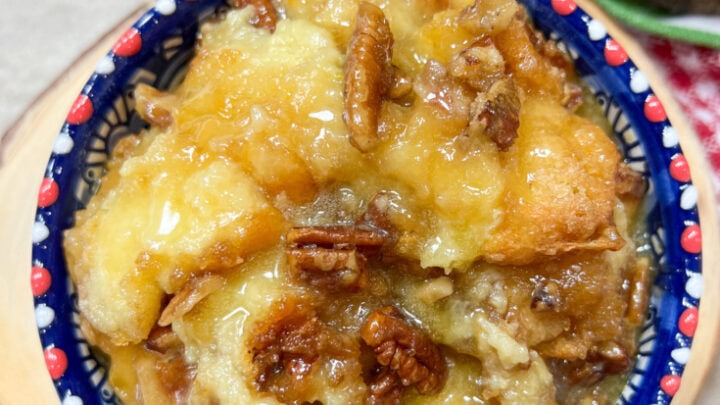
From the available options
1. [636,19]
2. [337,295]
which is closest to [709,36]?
[636,19]

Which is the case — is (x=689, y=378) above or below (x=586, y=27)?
below

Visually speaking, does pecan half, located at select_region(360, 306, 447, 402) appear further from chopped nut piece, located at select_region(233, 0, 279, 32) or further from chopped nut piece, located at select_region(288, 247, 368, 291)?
chopped nut piece, located at select_region(233, 0, 279, 32)

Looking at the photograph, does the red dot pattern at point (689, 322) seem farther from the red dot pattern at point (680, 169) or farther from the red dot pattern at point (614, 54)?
the red dot pattern at point (614, 54)

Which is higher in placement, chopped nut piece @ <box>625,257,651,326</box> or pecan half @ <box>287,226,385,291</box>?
pecan half @ <box>287,226,385,291</box>

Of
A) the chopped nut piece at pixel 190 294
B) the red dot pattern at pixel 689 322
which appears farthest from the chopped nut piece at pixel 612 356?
the chopped nut piece at pixel 190 294

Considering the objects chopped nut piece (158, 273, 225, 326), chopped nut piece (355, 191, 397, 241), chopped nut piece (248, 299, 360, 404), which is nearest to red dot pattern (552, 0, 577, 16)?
chopped nut piece (355, 191, 397, 241)

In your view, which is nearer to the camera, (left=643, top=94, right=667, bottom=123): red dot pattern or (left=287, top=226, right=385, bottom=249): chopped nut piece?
(left=287, top=226, right=385, bottom=249): chopped nut piece

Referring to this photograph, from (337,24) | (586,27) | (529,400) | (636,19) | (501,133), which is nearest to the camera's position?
(501,133)

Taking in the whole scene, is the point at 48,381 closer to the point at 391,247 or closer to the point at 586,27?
the point at 391,247
